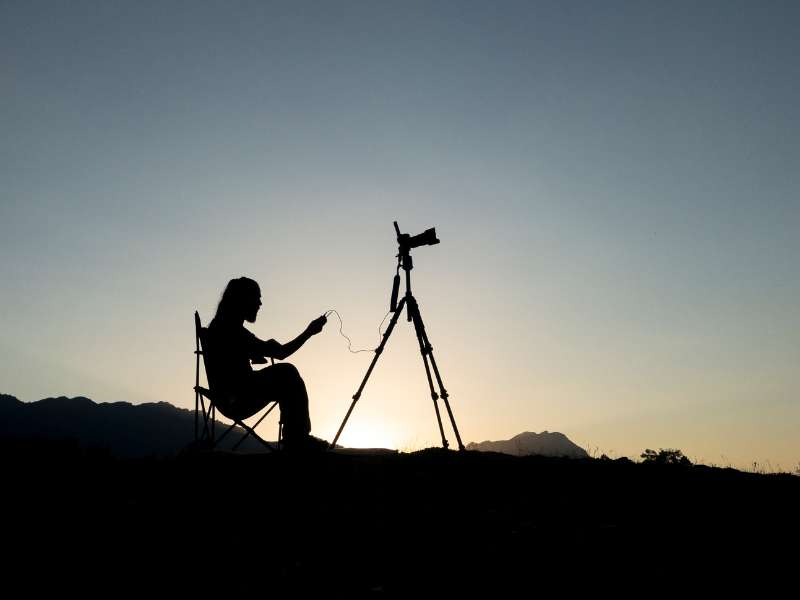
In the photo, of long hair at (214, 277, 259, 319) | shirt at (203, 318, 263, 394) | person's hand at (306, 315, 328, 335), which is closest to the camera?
shirt at (203, 318, 263, 394)

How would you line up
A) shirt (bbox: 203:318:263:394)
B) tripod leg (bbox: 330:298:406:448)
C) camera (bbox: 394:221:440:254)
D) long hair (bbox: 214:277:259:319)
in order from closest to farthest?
shirt (bbox: 203:318:263:394), long hair (bbox: 214:277:259:319), tripod leg (bbox: 330:298:406:448), camera (bbox: 394:221:440:254)

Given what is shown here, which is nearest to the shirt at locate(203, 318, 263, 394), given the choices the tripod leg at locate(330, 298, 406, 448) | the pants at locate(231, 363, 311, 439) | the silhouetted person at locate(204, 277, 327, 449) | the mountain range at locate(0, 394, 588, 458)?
the silhouetted person at locate(204, 277, 327, 449)

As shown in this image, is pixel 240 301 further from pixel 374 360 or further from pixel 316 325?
pixel 374 360

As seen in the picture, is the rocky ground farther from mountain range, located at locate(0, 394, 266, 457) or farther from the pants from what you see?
mountain range, located at locate(0, 394, 266, 457)

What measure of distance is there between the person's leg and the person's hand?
25.8 inches

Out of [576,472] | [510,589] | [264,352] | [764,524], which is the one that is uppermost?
[264,352]

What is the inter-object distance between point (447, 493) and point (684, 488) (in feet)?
9.39

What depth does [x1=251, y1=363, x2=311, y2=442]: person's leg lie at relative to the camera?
6.34 meters

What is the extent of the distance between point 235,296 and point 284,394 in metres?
1.38

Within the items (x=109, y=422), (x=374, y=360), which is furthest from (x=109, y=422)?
(x=374, y=360)

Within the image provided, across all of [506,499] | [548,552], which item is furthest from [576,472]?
[548,552]

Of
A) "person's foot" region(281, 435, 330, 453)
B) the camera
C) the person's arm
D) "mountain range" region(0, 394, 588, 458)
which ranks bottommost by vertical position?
"person's foot" region(281, 435, 330, 453)

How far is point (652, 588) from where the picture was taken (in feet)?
11.8

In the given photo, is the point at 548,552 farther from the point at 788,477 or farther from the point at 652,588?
the point at 788,477
